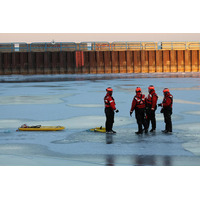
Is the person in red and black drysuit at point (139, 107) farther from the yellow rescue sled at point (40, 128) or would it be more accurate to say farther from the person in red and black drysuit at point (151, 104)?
the yellow rescue sled at point (40, 128)

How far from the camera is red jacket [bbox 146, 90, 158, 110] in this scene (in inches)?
472

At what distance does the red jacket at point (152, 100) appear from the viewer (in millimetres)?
11984

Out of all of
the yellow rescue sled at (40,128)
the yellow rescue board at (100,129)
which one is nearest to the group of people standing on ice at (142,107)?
the yellow rescue board at (100,129)

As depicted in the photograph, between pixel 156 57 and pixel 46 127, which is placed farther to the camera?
pixel 156 57

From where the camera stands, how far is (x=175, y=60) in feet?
161

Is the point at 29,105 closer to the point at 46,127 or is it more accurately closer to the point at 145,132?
the point at 46,127

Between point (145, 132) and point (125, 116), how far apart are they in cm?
320

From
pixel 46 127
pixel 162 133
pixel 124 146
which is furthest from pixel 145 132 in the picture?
pixel 46 127

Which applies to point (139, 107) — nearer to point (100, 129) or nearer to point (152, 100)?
point (152, 100)

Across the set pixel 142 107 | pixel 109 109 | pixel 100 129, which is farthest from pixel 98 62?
pixel 142 107

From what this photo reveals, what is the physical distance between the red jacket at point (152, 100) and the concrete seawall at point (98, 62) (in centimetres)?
3509

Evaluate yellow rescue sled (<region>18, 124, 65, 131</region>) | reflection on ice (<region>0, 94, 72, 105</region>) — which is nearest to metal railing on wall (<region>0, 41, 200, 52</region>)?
reflection on ice (<region>0, 94, 72, 105</region>)

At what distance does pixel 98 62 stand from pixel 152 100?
117 ft

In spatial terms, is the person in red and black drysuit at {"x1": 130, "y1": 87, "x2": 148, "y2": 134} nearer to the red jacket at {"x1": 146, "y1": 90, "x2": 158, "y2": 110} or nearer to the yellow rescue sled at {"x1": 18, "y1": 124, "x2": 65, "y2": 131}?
the red jacket at {"x1": 146, "y1": 90, "x2": 158, "y2": 110}
